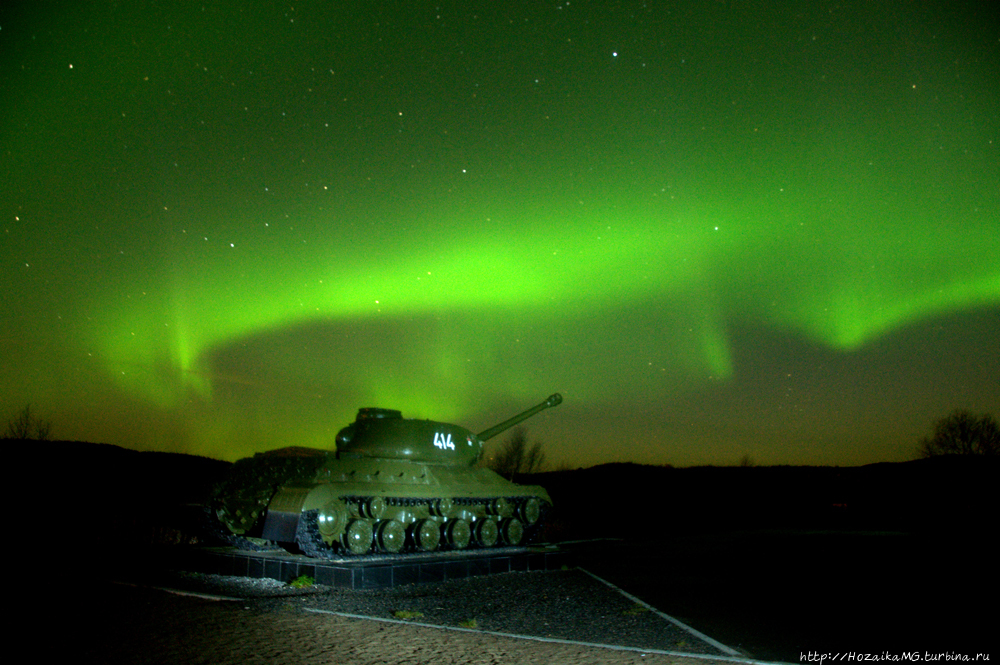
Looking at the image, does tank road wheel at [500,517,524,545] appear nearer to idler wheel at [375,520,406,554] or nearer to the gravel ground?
idler wheel at [375,520,406,554]

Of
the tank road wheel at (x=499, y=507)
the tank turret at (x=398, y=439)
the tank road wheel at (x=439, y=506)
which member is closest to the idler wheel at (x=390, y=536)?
the tank road wheel at (x=439, y=506)

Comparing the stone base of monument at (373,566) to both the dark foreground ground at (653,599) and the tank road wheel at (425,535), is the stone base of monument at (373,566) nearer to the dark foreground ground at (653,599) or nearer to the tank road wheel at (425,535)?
the tank road wheel at (425,535)

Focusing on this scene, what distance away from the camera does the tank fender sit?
12.2 metres

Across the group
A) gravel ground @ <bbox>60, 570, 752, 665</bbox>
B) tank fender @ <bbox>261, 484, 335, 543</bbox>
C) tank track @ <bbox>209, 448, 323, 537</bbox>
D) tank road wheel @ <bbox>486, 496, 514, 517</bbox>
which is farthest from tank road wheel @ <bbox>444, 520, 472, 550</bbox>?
gravel ground @ <bbox>60, 570, 752, 665</bbox>

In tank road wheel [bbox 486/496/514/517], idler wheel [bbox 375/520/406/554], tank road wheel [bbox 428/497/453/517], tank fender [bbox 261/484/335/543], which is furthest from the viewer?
tank road wheel [bbox 486/496/514/517]

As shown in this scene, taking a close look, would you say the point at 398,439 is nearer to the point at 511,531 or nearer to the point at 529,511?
the point at 511,531

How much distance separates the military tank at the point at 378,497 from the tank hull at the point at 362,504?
20 millimetres

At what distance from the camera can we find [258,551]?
15.4m

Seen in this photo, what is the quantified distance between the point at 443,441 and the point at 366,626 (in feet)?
25.6

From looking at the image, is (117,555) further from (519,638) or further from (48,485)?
(48,485)

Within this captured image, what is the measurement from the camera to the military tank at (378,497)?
12648 mm

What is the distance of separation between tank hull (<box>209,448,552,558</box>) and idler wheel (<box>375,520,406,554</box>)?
19 millimetres

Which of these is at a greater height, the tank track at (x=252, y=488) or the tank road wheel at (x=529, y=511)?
the tank track at (x=252, y=488)

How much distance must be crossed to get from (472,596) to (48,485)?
3708cm
